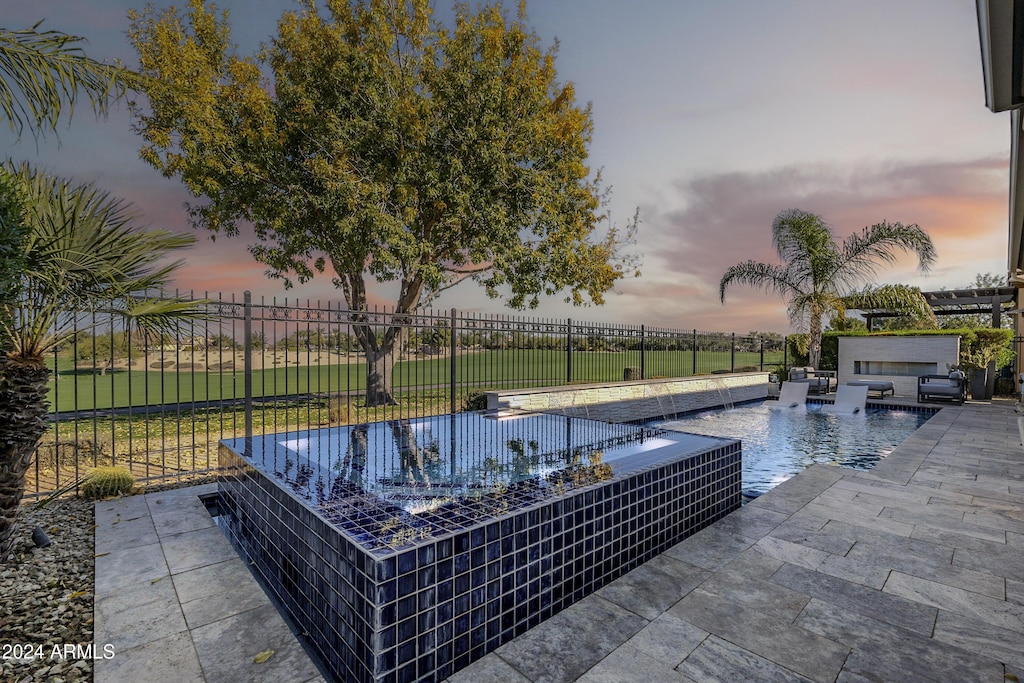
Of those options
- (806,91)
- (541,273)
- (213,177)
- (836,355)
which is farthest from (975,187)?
(213,177)

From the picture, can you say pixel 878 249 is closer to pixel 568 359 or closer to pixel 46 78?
pixel 568 359

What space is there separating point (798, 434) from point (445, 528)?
8013 mm

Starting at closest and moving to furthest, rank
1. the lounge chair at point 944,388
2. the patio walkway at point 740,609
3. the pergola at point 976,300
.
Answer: the patio walkway at point 740,609 < the lounge chair at point 944,388 < the pergola at point 976,300

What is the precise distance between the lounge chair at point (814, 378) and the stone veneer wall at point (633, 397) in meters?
1.53

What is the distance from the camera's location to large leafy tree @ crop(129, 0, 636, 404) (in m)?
9.80

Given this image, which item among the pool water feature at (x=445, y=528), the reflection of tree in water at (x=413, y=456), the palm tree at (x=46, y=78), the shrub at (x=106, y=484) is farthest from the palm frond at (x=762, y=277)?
the shrub at (x=106, y=484)

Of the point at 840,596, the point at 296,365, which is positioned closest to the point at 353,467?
the point at 840,596

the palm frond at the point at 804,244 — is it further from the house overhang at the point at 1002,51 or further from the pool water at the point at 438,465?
the pool water at the point at 438,465

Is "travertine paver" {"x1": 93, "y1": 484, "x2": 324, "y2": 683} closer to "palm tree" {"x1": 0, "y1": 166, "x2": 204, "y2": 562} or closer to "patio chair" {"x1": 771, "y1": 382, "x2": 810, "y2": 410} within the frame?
"palm tree" {"x1": 0, "y1": 166, "x2": 204, "y2": 562}

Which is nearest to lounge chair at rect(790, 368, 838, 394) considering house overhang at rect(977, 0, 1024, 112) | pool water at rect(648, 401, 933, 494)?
pool water at rect(648, 401, 933, 494)

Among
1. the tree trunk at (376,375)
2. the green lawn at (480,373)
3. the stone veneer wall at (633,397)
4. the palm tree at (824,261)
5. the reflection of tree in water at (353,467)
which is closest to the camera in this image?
the reflection of tree in water at (353,467)

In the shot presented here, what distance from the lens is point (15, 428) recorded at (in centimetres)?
281

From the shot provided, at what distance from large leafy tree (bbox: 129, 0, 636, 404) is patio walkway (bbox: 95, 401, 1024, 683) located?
23.9 feet

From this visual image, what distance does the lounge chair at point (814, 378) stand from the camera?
535 inches
